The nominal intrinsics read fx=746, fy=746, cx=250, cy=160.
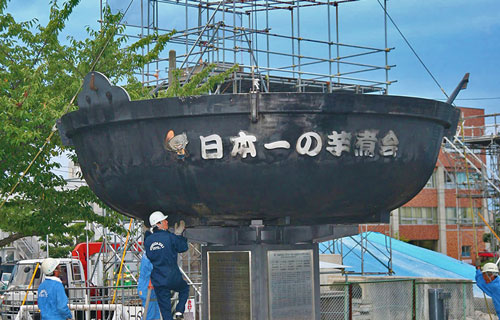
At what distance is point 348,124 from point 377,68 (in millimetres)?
19376

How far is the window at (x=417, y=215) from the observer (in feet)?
176

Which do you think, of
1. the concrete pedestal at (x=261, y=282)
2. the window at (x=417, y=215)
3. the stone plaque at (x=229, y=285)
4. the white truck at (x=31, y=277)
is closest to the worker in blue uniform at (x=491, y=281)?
the concrete pedestal at (x=261, y=282)

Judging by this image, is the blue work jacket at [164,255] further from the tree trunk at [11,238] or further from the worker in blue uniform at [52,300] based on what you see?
the tree trunk at [11,238]

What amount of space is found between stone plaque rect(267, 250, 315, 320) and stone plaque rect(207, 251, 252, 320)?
0.77 ft

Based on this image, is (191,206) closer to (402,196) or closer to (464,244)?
(402,196)

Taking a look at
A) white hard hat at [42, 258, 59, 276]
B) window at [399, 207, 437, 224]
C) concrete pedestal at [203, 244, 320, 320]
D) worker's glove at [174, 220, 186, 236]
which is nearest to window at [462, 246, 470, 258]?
window at [399, 207, 437, 224]

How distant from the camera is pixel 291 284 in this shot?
7250 mm

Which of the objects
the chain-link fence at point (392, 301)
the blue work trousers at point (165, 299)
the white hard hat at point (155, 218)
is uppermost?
the white hard hat at point (155, 218)

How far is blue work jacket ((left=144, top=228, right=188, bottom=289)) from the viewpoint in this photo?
271 inches

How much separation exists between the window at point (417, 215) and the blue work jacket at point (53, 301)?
151 ft

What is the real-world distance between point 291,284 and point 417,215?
48.5 m

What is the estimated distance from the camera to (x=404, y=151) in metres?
6.82

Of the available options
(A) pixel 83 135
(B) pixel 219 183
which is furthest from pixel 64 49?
(B) pixel 219 183

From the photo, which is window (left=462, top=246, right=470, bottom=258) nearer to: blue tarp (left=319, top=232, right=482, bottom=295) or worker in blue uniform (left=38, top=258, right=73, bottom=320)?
blue tarp (left=319, top=232, right=482, bottom=295)
